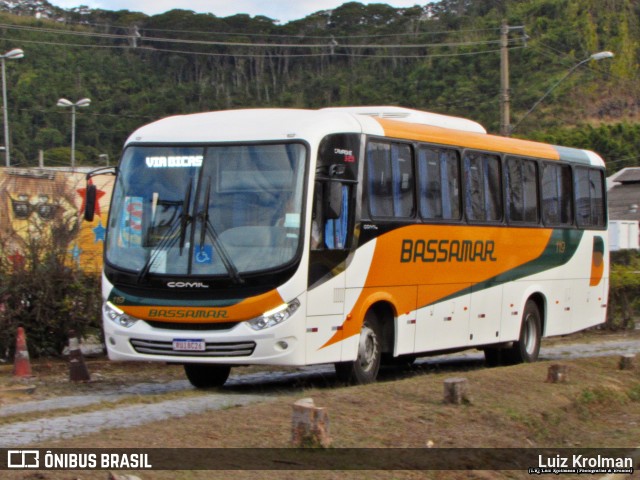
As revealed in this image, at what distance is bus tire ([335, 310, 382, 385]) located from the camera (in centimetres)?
1297

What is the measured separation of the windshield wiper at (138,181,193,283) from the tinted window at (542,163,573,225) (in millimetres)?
7219

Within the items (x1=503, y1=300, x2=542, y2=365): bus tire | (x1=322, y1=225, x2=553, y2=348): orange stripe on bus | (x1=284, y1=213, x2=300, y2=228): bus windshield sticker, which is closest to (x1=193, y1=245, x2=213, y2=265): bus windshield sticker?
(x1=284, y1=213, x2=300, y2=228): bus windshield sticker

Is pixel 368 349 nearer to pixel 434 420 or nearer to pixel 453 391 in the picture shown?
pixel 453 391

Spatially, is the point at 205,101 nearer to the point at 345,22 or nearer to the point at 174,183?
the point at 345,22

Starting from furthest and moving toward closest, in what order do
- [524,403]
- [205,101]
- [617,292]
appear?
[205,101] < [617,292] < [524,403]

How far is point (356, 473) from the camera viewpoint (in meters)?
8.03

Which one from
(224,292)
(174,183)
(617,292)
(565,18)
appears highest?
(565,18)

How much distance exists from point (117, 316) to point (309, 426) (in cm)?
464

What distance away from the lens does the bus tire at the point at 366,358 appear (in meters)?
13.0

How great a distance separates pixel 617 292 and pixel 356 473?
1901 centimetres

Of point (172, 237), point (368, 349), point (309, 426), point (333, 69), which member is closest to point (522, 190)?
point (368, 349)

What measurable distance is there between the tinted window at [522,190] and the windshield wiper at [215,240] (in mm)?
5937

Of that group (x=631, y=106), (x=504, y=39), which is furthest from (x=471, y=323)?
(x=631, y=106)

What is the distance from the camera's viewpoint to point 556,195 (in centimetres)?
1803
